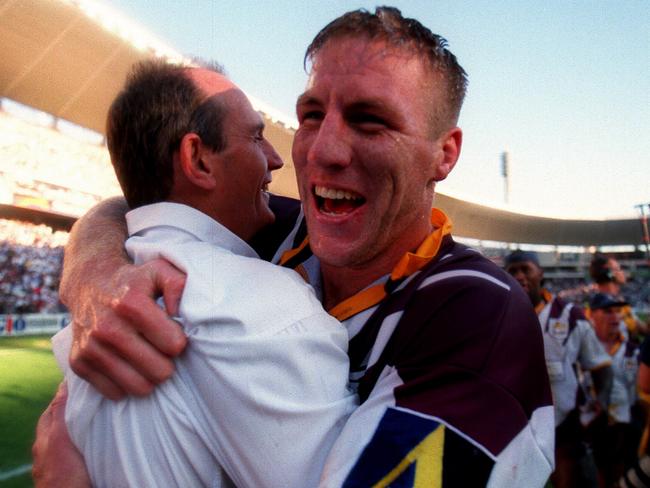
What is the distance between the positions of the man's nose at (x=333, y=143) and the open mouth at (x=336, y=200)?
0.08 m

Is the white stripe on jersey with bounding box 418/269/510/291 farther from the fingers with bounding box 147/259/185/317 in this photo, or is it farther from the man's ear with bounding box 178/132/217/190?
the man's ear with bounding box 178/132/217/190

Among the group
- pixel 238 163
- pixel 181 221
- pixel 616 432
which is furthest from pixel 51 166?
pixel 181 221

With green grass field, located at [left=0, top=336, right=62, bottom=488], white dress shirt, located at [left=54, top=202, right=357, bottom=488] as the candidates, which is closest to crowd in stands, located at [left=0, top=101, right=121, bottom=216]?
green grass field, located at [left=0, top=336, right=62, bottom=488]

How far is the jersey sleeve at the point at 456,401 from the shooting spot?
883mm

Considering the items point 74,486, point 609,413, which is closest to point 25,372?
point 609,413

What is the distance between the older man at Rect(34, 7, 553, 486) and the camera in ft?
2.98

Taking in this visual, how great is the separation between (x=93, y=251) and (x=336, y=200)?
634mm

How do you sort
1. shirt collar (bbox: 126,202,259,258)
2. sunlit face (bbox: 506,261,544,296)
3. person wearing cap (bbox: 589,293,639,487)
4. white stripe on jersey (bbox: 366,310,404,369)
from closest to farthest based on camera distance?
white stripe on jersey (bbox: 366,310,404,369) < shirt collar (bbox: 126,202,259,258) < sunlit face (bbox: 506,261,544,296) < person wearing cap (bbox: 589,293,639,487)

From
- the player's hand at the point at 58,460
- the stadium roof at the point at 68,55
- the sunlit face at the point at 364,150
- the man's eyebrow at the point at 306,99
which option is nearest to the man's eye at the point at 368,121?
the sunlit face at the point at 364,150

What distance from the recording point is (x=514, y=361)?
101 cm

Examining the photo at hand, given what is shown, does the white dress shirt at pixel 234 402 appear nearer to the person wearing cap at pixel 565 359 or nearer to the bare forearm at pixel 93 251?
the bare forearm at pixel 93 251

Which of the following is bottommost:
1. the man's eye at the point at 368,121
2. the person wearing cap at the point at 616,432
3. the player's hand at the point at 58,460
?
the person wearing cap at the point at 616,432

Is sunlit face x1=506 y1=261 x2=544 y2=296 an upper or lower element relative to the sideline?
upper

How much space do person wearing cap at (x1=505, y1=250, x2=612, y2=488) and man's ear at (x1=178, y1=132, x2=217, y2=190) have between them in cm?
364
